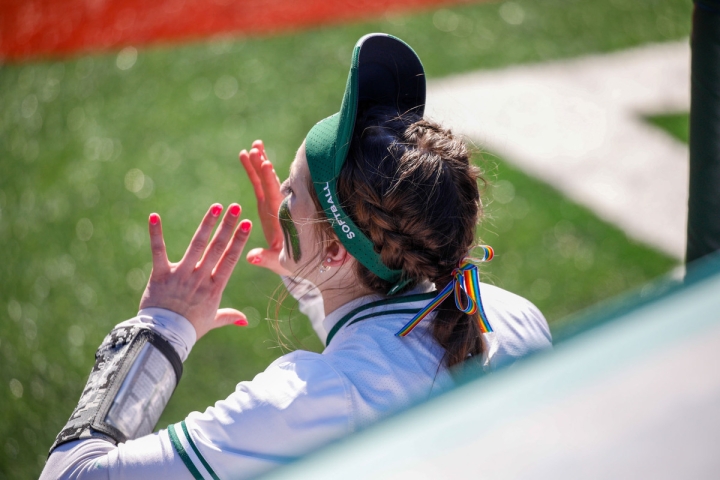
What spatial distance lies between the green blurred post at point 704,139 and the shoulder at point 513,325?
0.76 meters

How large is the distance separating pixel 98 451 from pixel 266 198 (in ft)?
3.10

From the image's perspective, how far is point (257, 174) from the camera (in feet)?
7.16

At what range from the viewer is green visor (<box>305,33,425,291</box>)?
1.56m

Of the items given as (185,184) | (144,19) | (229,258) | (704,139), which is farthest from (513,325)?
(144,19)

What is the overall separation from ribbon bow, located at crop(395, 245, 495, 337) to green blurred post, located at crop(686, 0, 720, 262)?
0.99 meters

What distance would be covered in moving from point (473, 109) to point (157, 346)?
10.8ft

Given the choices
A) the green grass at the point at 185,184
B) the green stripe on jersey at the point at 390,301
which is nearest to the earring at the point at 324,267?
the green stripe on jersey at the point at 390,301

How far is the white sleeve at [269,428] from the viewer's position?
1317 millimetres

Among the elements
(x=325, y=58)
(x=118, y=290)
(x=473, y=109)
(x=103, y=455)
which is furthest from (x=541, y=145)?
(x=103, y=455)

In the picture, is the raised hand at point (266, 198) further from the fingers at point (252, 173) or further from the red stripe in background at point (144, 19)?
the red stripe in background at point (144, 19)

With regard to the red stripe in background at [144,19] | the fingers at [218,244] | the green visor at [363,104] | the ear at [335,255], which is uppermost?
the red stripe in background at [144,19]

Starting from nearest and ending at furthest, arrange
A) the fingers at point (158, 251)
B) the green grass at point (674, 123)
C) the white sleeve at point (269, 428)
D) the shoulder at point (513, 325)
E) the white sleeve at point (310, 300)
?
the white sleeve at point (269, 428), the shoulder at point (513, 325), the fingers at point (158, 251), the white sleeve at point (310, 300), the green grass at point (674, 123)

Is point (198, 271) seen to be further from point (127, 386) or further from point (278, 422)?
point (278, 422)

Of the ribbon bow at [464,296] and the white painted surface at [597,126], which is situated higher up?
the ribbon bow at [464,296]
